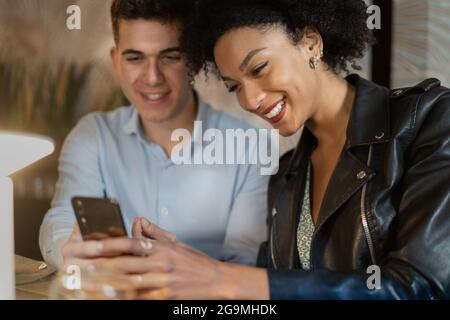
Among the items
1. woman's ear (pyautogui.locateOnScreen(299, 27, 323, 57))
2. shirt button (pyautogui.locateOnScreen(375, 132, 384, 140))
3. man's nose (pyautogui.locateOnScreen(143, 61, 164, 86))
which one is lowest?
shirt button (pyautogui.locateOnScreen(375, 132, 384, 140))

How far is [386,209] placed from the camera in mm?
1151

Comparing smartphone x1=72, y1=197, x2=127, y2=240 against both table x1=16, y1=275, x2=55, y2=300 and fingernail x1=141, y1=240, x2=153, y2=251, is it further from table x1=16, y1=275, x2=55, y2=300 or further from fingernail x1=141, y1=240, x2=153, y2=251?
table x1=16, y1=275, x2=55, y2=300

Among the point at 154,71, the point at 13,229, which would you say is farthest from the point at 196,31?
the point at 13,229

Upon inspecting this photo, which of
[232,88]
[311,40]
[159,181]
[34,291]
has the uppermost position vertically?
[311,40]

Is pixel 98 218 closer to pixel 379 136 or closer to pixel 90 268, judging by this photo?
pixel 90 268

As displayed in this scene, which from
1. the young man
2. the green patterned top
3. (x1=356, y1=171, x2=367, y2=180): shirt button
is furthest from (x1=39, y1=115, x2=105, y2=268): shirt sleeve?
(x1=356, y1=171, x2=367, y2=180): shirt button

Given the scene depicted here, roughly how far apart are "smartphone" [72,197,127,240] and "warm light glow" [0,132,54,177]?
0.14m

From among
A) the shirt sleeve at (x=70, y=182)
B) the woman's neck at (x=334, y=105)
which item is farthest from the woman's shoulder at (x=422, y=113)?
the shirt sleeve at (x=70, y=182)

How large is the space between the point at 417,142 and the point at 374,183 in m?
0.12

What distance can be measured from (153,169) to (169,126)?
0.10 metres

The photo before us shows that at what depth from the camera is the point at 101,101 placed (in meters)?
1.29

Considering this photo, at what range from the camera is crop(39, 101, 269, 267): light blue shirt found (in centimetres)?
129

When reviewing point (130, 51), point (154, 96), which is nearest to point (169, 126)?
point (154, 96)
